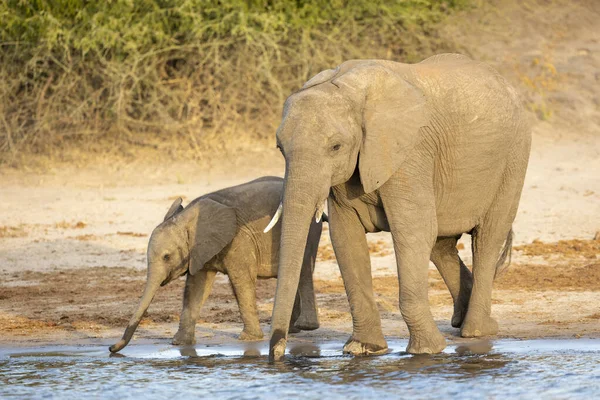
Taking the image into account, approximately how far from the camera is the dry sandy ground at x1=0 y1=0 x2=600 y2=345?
349 inches

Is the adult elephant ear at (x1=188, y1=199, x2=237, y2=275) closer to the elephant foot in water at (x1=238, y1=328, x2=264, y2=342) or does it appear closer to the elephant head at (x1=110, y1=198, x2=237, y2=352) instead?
the elephant head at (x1=110, y1=198, x2=237, y2=352)

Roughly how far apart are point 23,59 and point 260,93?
3.33 meters

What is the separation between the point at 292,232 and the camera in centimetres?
632

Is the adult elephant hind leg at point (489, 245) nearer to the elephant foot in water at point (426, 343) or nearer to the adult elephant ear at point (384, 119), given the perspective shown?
the elephant foot in water at point (426, 343)

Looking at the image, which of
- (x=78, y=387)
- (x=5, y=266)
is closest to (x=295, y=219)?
(x=78, y=387)

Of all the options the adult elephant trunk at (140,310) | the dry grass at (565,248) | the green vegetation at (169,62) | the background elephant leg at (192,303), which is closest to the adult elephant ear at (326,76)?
the adult elephant trunk at (140,310)

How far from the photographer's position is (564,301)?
9.01m

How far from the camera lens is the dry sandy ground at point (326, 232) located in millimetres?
8875

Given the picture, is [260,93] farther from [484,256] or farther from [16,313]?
[484,256]

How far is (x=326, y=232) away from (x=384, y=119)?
581cm

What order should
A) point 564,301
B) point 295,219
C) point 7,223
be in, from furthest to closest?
point 7,223 → point 564,301 → point 295,219

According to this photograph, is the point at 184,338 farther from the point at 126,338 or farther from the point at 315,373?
the point at 315,373

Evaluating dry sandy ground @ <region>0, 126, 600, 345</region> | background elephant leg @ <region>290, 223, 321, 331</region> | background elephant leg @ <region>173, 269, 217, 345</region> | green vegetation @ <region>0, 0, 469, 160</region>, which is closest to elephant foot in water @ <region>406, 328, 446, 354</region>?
dry sandy ground @ <region>0, 126, 600, 345</region>

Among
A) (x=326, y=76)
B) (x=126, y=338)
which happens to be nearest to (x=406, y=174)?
(x=326, y=76)
